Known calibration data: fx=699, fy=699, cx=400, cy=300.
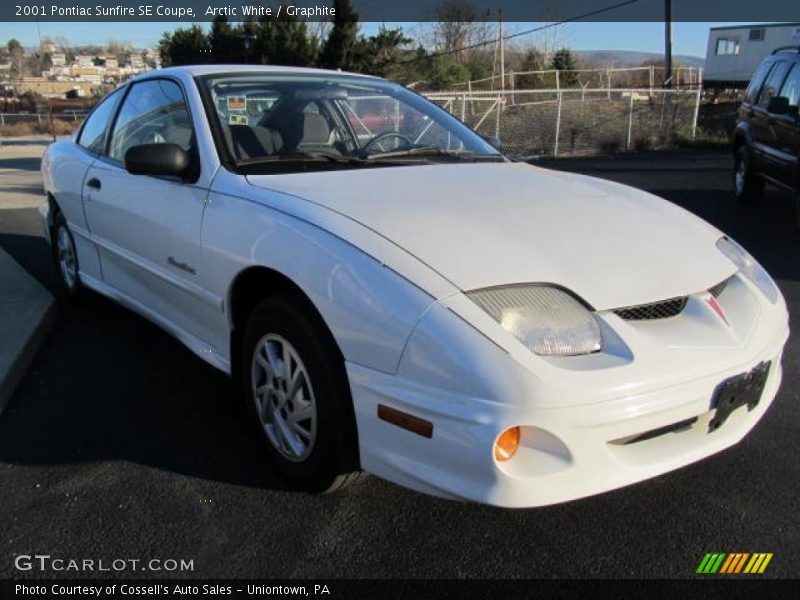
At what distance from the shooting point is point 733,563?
7.59 ft

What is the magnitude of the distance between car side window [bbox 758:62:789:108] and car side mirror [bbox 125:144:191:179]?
759 centimetres

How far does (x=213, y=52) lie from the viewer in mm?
39125

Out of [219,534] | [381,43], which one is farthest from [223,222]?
[381,43]

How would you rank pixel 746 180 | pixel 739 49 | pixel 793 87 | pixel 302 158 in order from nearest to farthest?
1. pixel 302 158
2. pixel 793 87
3. pixel 746 180
4. pixel 739 49

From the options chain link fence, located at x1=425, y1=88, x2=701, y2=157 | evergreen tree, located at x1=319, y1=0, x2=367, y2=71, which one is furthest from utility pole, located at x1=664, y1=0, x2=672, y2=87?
evergreen tree, located at x1=319, y1=0, x2=367, y2=71

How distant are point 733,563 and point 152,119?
3.41 meters

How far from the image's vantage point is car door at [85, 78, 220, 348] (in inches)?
123

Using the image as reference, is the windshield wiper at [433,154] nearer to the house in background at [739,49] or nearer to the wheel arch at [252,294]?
the wheel arch at [252,294]

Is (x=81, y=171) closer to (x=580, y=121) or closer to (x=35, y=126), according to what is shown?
(x=580, y=121)

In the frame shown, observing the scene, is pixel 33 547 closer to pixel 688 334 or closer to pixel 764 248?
pixel 688 334

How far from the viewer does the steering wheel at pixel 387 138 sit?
3.51 m

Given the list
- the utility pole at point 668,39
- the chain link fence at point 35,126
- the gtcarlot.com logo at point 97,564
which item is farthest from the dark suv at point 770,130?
the chain link fence at point 35,126

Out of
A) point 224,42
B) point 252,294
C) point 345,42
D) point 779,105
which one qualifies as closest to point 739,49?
point 345,42

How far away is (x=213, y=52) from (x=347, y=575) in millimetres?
41005
